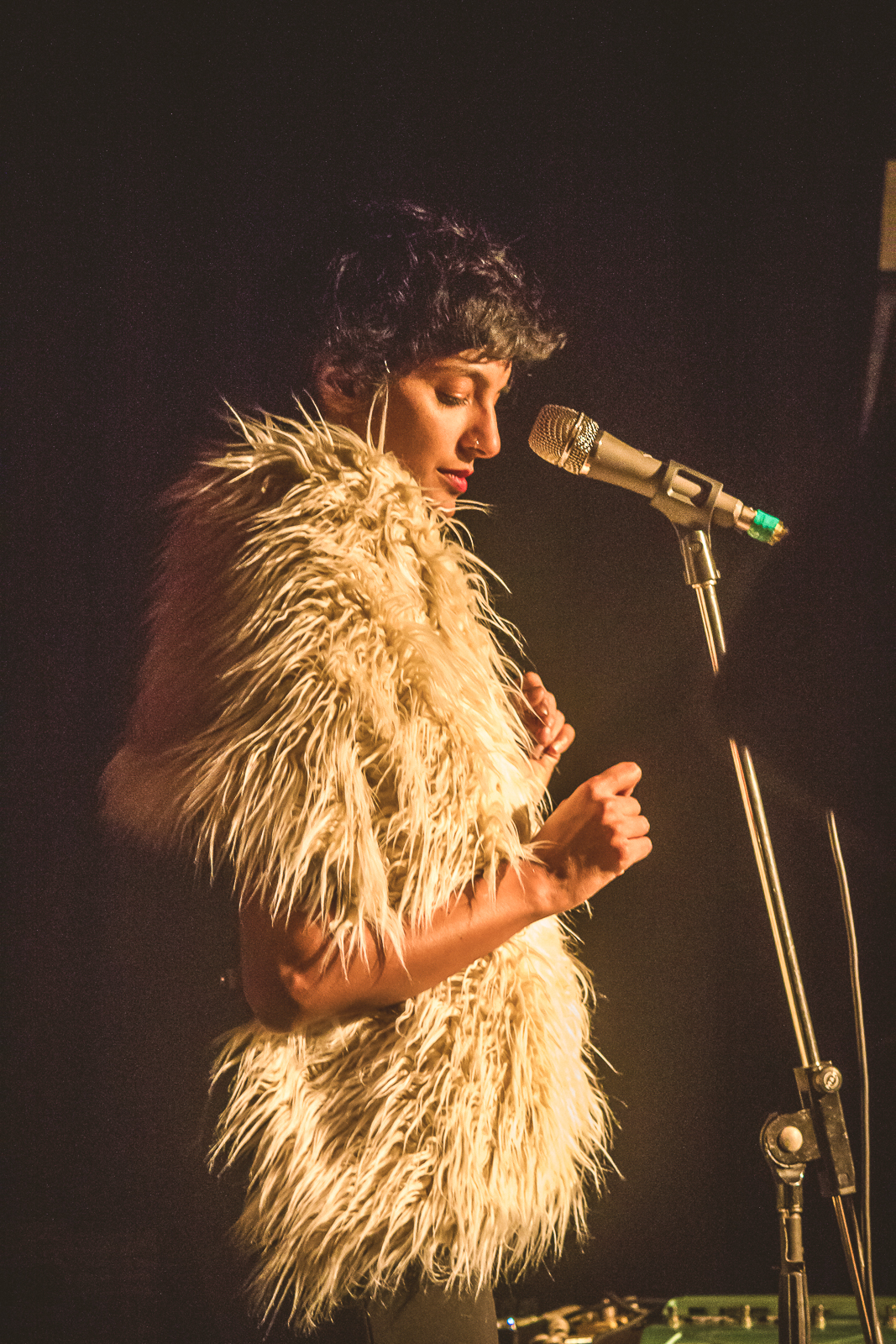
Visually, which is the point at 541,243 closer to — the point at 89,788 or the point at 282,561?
the point at 282,561

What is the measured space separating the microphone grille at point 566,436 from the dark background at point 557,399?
0.59 meters

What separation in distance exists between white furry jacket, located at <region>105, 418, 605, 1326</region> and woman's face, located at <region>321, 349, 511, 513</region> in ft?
0.49

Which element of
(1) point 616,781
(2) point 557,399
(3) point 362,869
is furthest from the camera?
(2) point 557,399

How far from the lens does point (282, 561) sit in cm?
100

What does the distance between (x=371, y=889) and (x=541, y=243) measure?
1355 mm

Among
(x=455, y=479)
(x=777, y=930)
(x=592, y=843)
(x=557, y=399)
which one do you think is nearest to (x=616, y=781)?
(x=592, y=843)

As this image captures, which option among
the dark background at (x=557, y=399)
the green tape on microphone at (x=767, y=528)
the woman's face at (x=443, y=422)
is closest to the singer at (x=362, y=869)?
the woman's face at (x=443, y=422)

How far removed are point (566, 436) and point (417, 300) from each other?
0.28 metres

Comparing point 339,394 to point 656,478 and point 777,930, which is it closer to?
Answer: point 656,478

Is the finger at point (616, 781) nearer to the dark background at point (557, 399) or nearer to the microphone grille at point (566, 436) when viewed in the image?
the microphone grille at point (566, 436)

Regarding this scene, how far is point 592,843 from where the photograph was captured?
102 centimetres

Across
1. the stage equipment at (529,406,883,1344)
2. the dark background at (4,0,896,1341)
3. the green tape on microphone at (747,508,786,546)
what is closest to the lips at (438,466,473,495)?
the stage equipment at (529,406,883,1344)

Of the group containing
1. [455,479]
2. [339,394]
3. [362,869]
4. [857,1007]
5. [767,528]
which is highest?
[339,394]

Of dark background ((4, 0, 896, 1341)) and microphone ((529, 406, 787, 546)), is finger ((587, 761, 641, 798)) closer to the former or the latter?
microphone ((529, 406, 787, 546))
